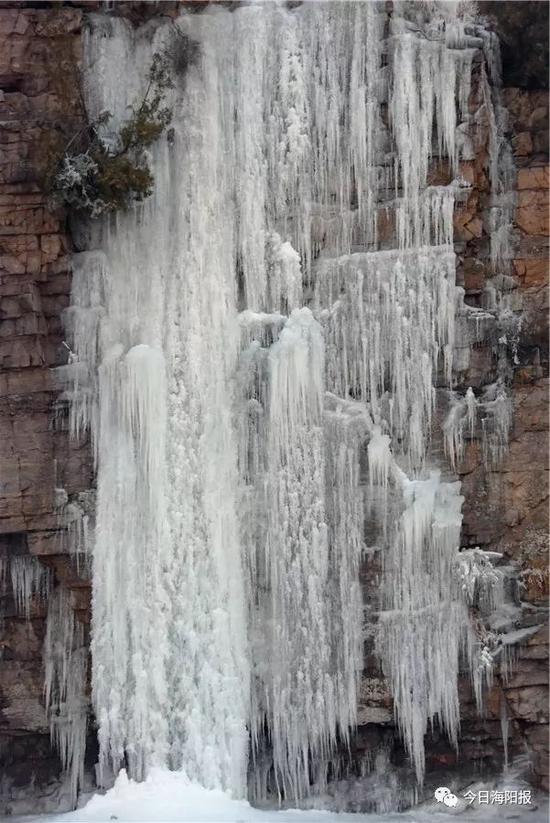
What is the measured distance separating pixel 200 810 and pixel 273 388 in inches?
170

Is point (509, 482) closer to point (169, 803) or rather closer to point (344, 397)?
point (344, 397)

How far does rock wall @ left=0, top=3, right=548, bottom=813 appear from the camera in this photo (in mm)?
13242

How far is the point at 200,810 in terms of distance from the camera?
12180mm

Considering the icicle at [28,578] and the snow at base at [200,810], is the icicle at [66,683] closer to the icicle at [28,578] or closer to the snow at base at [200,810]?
the icicle at [28,578]

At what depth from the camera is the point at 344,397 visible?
13.4 m

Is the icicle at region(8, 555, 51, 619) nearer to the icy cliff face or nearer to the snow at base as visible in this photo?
the icy cliff face

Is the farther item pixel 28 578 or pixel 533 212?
pixel 28 578

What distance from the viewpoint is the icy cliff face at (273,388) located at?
13.1 meters

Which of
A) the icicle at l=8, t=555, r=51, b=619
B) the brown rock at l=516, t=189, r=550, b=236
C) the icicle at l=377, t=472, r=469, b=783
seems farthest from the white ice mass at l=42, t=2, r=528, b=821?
the brown rock at l=516, t=189, r=550, b=236

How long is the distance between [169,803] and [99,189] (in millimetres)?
6321

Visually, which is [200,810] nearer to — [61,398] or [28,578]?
[28,578]

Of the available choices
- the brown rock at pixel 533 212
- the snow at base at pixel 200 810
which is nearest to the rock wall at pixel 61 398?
the brown rock at pixel 533 212

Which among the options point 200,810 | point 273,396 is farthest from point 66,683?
point 273,396

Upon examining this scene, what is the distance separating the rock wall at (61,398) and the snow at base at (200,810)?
1.70 feet
